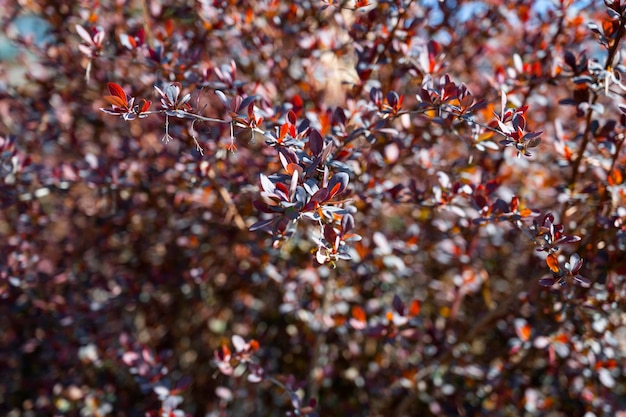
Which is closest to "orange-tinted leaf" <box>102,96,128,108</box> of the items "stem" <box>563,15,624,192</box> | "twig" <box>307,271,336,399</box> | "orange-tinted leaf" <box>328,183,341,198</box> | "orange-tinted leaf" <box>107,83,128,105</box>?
"orange-tinted leaf" <box>107,83,128,105</box>

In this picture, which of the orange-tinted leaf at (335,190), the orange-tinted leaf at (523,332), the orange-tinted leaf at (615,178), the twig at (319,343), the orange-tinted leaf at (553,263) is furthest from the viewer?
the twig at (319,343)

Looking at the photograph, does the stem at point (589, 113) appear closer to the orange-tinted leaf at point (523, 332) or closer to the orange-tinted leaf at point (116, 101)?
the orange-tinted leaf at point (523, 332)

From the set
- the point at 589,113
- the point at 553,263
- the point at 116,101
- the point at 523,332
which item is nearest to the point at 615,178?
the point at 589,113

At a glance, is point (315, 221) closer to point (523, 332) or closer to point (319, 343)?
point (319, 343)

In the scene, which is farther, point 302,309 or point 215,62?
point 215,62

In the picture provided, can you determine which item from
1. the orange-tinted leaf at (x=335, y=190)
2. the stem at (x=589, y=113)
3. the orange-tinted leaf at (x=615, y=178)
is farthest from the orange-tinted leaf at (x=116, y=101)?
the orange-tinted leaf at (x=615, y=178)

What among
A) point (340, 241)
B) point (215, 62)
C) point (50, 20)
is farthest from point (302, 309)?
point (50, 20)

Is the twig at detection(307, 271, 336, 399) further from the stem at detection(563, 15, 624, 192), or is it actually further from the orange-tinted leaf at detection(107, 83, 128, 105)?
the orange-tinted leaf at detection(107, 83, 128, 105)

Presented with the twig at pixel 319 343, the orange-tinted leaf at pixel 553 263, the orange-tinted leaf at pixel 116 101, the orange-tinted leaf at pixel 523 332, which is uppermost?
the orange-tinted leaf at pixel 116 101

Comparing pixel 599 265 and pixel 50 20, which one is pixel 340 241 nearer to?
pixel 599 265
